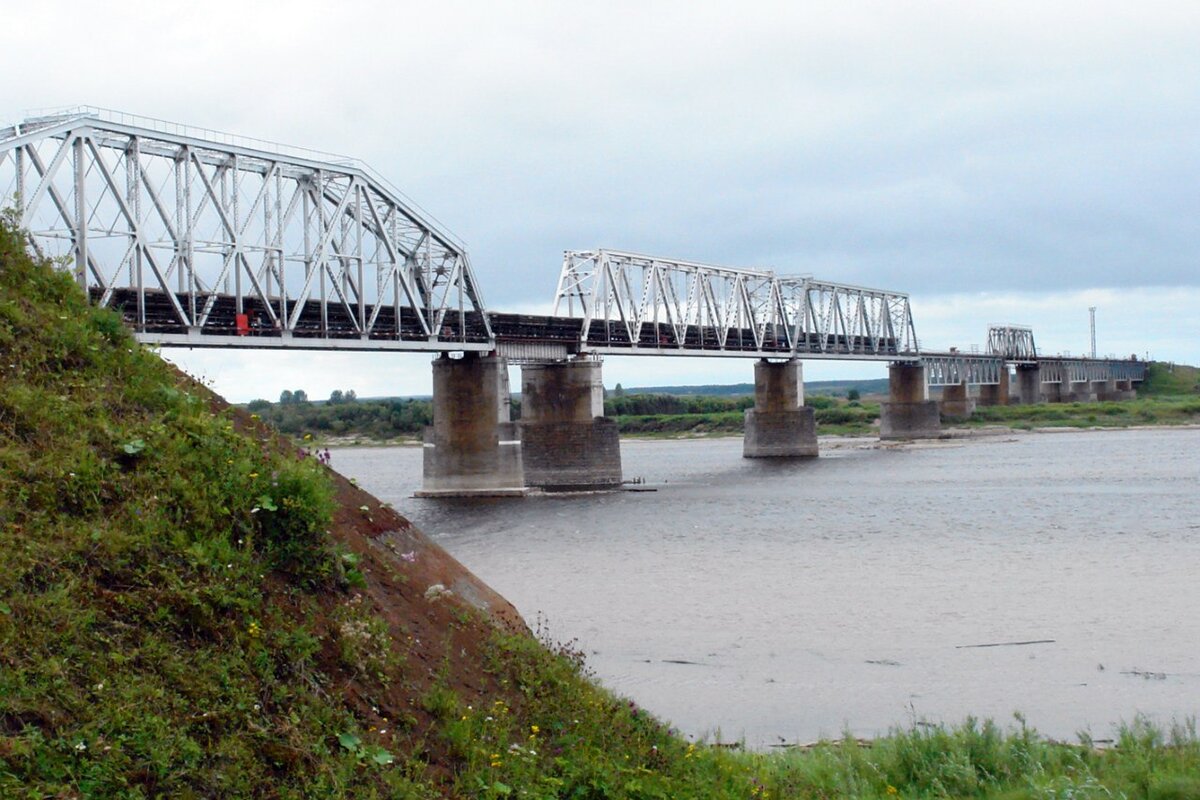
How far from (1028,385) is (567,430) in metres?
128

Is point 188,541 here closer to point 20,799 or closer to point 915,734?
point 20,799

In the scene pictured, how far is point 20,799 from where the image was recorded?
20.9 feet

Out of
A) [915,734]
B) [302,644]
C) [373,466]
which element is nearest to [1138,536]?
[915,734]

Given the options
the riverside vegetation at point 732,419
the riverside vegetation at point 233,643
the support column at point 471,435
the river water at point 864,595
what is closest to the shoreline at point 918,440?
the riverside vegetation at point 732,419

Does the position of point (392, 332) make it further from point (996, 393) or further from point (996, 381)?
point (996, 393)

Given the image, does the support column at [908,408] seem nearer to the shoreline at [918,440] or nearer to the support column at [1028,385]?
the shoreline at [918,440]

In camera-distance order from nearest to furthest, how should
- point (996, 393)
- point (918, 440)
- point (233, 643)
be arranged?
1. point (233, 643)
2. point (918, 440)
3. point (996, 393)

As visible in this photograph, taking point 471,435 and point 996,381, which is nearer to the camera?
point 471,435

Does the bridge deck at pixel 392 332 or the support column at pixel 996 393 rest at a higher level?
the bridge deck at pixel 392 332

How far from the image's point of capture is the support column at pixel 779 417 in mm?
105938

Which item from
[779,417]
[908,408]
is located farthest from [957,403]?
[779,417]

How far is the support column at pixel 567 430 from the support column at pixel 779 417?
3110cm

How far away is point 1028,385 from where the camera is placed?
611 feet

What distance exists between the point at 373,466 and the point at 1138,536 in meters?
79.1
